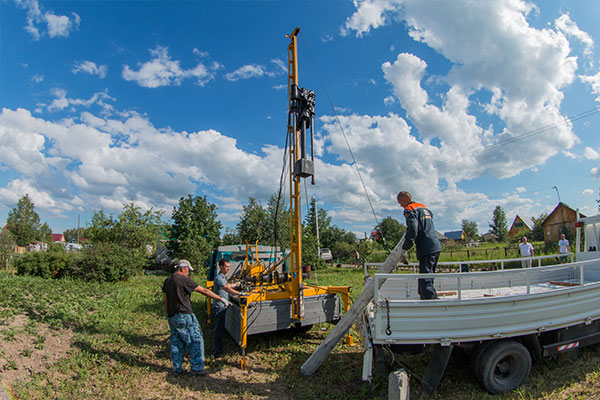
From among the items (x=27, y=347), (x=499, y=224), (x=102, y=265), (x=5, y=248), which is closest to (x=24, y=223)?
(x=5, y=248)

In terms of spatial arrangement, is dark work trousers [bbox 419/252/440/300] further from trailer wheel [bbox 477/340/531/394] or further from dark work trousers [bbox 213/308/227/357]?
dark work trousers [bbox 213/308/227/357]

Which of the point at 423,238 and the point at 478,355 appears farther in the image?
the point at 423,238

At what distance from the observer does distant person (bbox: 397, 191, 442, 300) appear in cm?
453

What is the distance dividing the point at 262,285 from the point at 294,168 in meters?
2.49

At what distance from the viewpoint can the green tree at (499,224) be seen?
200 feet

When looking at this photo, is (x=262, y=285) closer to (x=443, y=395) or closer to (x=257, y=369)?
(x=257, y=369)

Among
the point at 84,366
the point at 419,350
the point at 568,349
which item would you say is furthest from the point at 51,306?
the point at 568,349

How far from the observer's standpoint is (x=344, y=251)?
34.7m

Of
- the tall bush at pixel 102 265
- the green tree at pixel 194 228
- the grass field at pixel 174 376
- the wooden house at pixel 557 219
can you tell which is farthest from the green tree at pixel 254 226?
the wooden house at pixel 557 219

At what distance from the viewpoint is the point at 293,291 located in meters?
5.95

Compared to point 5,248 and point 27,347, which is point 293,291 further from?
point 5,248

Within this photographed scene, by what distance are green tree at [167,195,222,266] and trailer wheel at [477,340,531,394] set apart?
20.8 metres

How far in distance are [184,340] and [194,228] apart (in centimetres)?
2013

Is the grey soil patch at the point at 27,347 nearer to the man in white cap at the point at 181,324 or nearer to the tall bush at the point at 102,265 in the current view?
the man in white cap at the point at 181,324
